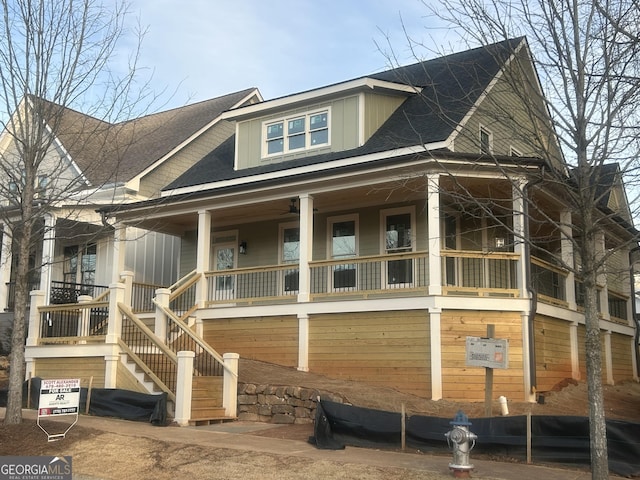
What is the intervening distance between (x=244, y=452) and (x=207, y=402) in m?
3.61

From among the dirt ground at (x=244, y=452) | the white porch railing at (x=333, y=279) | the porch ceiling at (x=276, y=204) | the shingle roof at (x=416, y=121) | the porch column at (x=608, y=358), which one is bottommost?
the dirt ground at (x=244, y=452)

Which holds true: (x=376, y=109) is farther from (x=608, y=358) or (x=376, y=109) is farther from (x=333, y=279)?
(x=608, y=358)

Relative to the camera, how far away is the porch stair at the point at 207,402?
12719mm

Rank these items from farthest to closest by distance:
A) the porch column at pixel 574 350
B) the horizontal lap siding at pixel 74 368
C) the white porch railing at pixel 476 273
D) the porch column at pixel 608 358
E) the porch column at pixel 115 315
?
1. the porch column at pixel 608 358
2. the white porch railing at pixel 476 273
3. the porch column at pixel 574 350
4. the horizontal lap siding at pixel 74 368
5. the porch column at pixel 115 315

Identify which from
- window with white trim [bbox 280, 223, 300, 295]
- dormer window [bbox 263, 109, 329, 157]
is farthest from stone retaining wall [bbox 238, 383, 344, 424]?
dormer window [bbox 263, 109, 329, 157]

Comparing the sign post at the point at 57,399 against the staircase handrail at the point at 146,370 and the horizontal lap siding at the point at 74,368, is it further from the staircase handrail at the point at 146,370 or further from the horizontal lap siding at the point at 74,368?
the horizontal lap siding at the point at 74,368

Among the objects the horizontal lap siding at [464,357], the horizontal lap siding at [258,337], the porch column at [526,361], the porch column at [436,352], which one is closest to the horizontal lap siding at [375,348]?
the porch column at [436,352]

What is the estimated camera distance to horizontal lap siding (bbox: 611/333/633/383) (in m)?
19.7

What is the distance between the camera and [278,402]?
13.1m

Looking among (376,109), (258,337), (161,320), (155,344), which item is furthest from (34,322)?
(376,109)

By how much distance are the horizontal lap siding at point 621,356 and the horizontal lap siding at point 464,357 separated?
281 inches

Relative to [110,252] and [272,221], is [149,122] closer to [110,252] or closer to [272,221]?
[110,252]

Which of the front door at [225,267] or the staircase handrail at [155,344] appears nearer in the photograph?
the staircase handrail at [155,344]

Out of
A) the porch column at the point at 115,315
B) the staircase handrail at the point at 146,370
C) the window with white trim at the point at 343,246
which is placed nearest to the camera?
the staircase handrail at the point at 146,370
